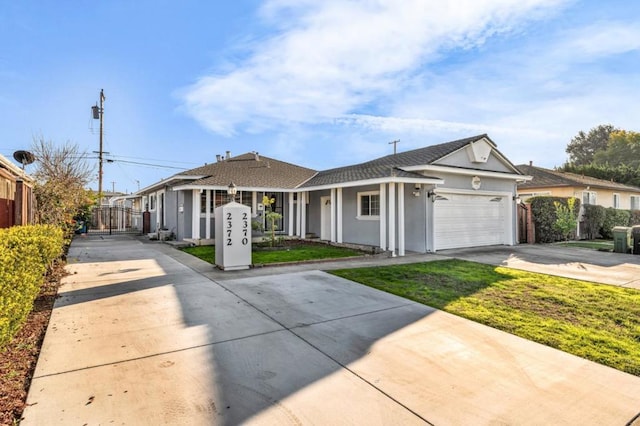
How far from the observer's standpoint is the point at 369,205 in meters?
13.6

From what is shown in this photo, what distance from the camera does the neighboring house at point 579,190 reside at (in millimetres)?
20594

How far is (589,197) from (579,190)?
1636 millimetres

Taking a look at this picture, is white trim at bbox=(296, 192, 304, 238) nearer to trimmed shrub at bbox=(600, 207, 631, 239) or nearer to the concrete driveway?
the concrete driveway

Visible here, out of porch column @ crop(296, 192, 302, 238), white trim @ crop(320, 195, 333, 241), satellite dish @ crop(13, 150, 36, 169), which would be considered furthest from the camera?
porch column @ crop(296, 192, 302, 238)

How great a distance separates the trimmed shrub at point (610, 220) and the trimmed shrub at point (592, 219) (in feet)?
1.70

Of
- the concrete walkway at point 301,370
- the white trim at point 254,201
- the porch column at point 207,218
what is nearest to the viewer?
the concrete walkway at point 301,370

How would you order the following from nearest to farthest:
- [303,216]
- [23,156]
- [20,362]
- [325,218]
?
[20,362] → [23,156] → [325,218] → [303,216]

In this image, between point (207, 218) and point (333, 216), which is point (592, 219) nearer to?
point (333, 216)

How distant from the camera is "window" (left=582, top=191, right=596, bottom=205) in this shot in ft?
68.9

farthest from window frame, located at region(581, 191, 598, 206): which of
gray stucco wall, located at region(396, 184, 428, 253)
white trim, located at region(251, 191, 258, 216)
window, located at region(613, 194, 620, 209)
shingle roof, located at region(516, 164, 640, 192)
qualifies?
white trim, located at region(251, 191, 258, 216)

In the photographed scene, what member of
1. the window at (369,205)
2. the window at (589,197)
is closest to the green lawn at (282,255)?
the window at (369,205)

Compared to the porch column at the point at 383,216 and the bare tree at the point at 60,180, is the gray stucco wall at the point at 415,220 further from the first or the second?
the bare tree at the point at 60,180

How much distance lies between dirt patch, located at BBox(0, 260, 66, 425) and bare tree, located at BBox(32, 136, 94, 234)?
5742 millimetres

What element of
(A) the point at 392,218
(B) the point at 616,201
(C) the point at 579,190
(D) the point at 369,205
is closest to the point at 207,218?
(D) the point at 369,205
